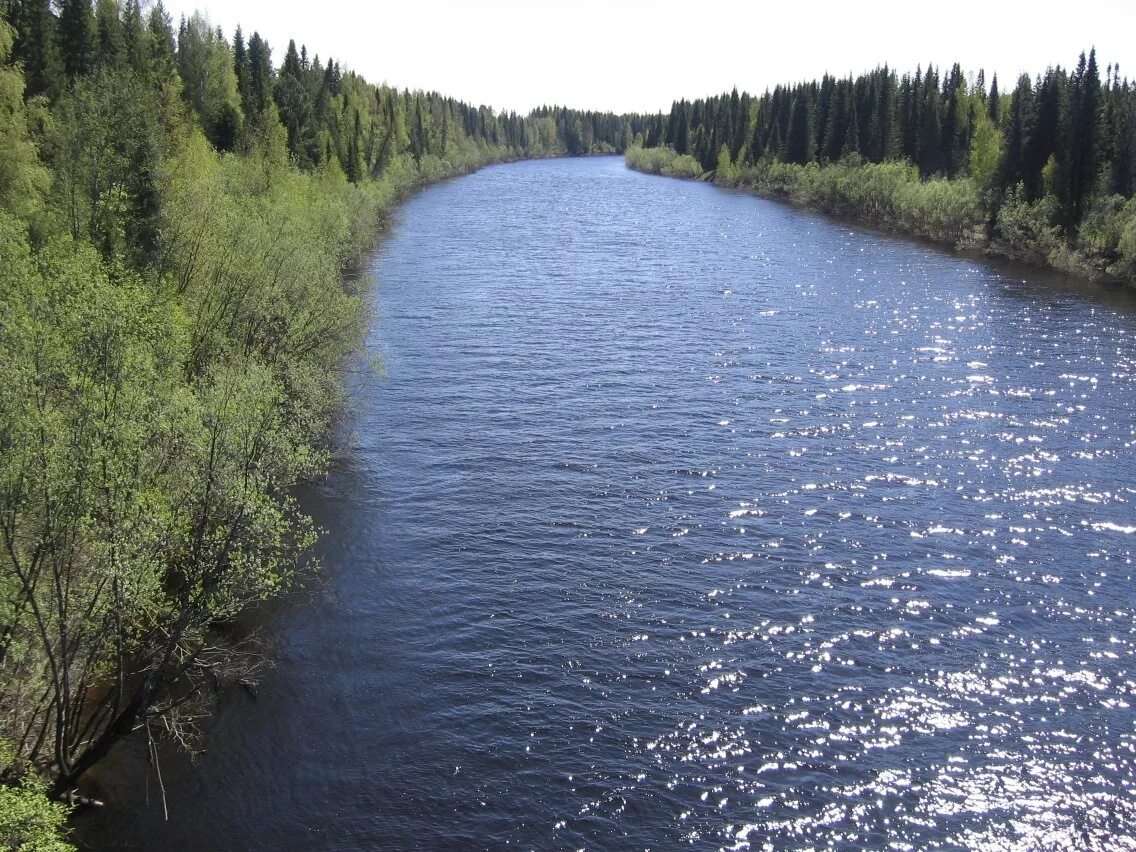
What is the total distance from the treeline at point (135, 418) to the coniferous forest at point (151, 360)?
103 millimetres

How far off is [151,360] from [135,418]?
11.2ft

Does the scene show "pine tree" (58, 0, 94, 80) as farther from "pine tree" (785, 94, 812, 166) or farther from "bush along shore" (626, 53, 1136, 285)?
"pine tree" (785, 94, 812, 166)

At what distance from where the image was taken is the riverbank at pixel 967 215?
94.6 metres

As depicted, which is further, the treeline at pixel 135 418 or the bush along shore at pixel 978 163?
the bush along shore at pixel 978 163

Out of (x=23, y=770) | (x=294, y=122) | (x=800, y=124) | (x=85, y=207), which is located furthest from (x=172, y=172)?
(x=800, y=124)

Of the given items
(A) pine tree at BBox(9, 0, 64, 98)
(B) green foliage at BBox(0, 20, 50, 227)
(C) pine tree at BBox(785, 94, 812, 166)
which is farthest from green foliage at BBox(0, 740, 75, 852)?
(C) pine tree at BBox(785, 94, 812, 166)

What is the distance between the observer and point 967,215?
117438 millimetres

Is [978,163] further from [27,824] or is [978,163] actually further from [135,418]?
[27,824]

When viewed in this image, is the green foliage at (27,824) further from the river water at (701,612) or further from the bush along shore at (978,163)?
the bush along shore at (978,163)

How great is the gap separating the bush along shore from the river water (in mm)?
39154

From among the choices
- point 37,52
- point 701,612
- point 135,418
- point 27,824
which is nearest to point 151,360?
point 135,418

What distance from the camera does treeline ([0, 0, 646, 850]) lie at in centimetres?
2248

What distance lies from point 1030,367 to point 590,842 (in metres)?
53.2

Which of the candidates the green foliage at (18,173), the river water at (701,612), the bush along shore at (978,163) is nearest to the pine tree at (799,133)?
the bush along shore at (978,163)
